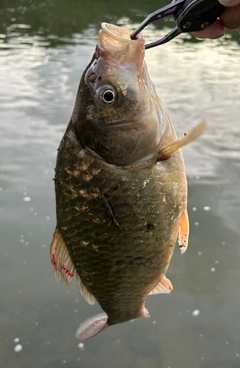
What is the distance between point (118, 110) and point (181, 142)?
0.81 feet

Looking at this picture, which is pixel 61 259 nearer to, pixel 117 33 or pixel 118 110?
pixel 118 110

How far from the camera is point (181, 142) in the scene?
1378mm

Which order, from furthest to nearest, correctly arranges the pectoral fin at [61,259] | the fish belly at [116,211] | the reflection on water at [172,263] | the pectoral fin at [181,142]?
the reflection on water at [172,263] < the pectoral fin at [61,259] < the fish belly at [116,211] < the pectoral fin at [181,142]

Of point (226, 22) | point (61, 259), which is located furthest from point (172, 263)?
point (226, 22)

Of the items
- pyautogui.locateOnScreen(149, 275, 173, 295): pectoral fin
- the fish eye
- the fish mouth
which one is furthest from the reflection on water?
the fish mouth

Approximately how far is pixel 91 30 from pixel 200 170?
9575 millimetres

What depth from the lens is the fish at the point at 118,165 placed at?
1422 mm

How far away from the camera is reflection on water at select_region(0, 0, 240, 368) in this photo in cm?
291

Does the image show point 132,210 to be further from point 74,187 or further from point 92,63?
point 92,63

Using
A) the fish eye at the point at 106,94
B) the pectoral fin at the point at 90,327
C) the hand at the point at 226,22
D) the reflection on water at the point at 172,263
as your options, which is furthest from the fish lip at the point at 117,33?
the reflection on water at the point at 172,263

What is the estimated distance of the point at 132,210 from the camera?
1461mm

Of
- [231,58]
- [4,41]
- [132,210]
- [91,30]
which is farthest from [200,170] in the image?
[91,30]

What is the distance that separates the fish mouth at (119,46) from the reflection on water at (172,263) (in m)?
2.18

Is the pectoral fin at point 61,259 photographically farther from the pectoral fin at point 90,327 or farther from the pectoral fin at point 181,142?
the pectoral fin at point 181,142
